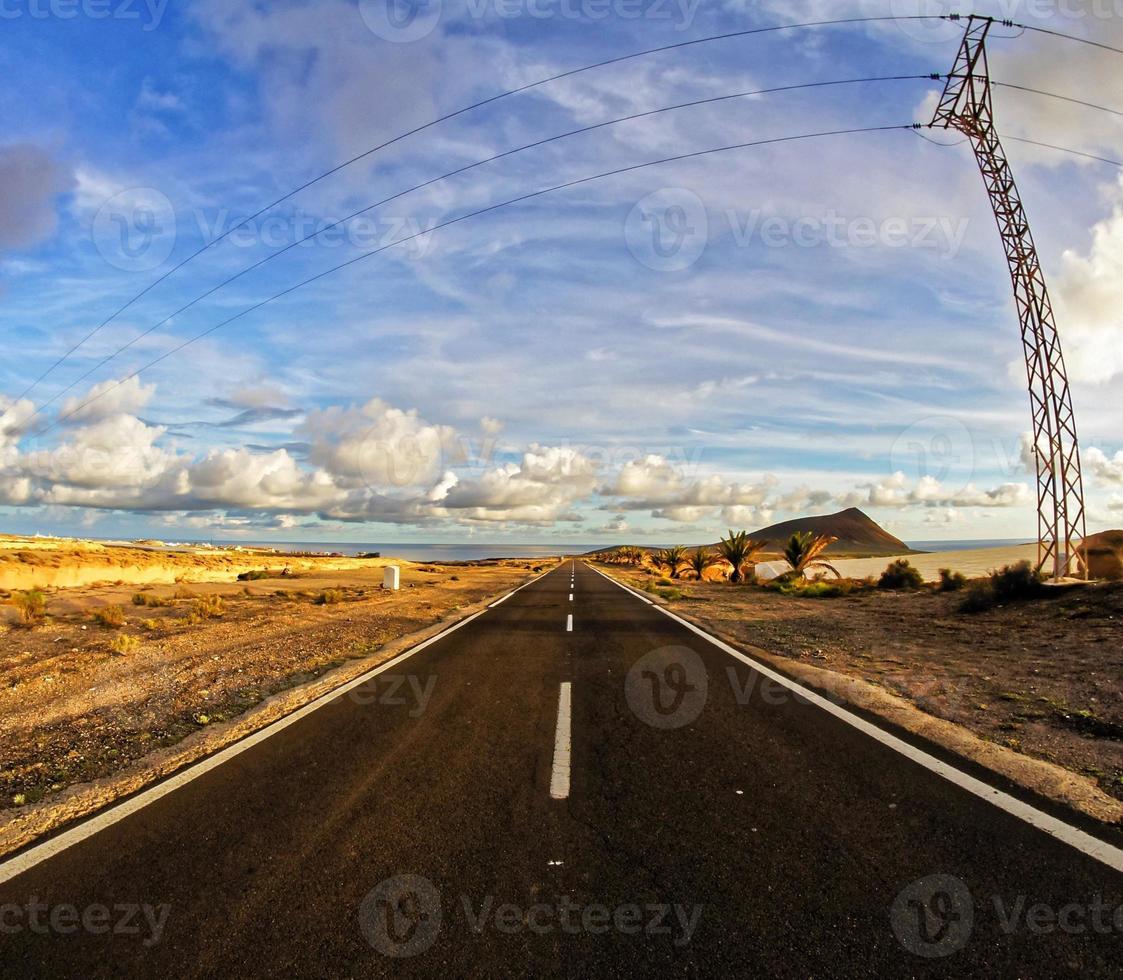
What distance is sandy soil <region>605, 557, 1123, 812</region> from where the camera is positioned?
18.5 feet

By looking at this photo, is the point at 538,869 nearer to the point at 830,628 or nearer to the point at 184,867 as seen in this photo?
the point at 184,867

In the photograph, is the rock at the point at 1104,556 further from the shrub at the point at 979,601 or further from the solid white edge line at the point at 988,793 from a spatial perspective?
the solid white edge line at the point at 988,793

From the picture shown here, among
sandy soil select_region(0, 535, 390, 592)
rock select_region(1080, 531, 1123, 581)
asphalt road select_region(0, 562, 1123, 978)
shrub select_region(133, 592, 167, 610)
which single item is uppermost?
rock select_region(1080, 531, 1123, 581)

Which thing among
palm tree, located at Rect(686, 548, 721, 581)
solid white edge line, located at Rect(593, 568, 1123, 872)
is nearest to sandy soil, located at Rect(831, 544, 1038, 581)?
palm tree, located at Rect(686, 548, 721, 581)

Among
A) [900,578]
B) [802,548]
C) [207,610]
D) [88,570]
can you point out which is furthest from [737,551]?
[88,570]

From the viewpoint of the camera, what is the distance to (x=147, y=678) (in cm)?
870

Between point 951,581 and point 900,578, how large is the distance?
130 inches

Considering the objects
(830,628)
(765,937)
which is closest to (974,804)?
(765,937)

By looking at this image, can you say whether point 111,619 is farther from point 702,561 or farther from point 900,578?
point 702,561

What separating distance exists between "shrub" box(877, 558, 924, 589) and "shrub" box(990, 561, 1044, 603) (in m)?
6.62

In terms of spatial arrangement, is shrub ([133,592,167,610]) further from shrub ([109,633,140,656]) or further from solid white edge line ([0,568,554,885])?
solid white edge line ([0,568,554,885])

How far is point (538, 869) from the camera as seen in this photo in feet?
11.1

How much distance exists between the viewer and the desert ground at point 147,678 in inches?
203

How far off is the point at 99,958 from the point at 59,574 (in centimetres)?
3901
